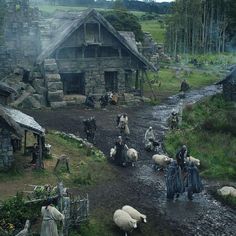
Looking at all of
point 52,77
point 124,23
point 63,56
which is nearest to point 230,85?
→ point 63,56

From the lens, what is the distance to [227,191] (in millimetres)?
21359

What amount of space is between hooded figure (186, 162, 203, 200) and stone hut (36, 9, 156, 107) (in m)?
19.3

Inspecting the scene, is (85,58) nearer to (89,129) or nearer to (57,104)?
(57,104)

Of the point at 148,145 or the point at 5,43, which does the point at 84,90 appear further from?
the point at 148,145

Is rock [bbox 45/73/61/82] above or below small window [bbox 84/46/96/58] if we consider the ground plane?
below

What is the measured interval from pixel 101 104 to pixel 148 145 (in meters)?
12.4

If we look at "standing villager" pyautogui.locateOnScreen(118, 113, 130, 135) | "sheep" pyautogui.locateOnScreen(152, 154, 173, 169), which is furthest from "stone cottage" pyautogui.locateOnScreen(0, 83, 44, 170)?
"standing villager" pyautogui.locateOnScreen(118, 113, 130, 135)

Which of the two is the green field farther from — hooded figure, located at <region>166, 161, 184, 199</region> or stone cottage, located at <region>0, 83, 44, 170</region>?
hooded figure, located at <region>166, 161, 184, 199</region>

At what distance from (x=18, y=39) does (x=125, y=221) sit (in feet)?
90.5

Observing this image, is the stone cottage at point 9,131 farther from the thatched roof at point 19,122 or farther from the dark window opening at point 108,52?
the dark window opening at point 108,52

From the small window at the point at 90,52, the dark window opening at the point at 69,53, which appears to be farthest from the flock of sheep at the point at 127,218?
the small window at the point at 90,52

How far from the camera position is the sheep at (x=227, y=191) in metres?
21.2

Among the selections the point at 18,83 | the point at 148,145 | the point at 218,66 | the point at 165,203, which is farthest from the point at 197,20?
the point at 165,203

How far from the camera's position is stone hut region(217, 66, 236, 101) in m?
40.8
